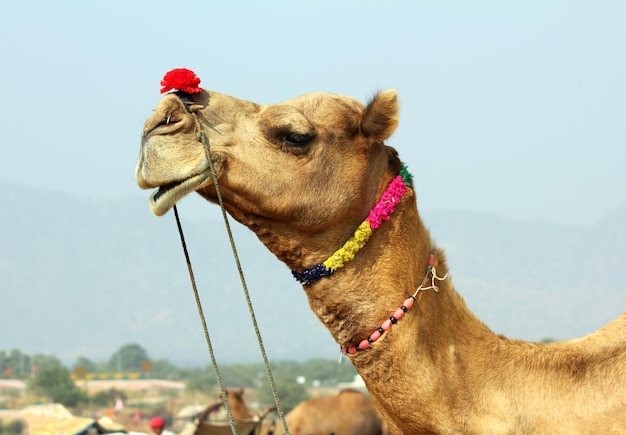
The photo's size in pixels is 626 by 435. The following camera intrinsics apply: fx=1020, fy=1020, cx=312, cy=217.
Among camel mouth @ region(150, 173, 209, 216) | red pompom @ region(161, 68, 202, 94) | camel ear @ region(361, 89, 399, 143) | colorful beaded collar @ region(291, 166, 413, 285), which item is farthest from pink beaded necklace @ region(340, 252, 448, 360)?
red pompom @ region(161, 68, 202, 94)

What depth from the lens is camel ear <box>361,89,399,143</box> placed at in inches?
147

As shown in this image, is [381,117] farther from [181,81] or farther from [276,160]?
[181,81]

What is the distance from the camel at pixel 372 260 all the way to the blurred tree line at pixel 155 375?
971 inches

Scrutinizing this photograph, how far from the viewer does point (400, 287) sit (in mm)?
3555

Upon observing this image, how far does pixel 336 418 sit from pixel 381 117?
37.1ft

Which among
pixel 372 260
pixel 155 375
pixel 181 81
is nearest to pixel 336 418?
pixel 372 260

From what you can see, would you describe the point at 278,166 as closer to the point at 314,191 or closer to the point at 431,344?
the point at 314,191

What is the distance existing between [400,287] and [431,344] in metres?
0.22

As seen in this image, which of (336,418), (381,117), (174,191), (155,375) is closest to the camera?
(174,191)

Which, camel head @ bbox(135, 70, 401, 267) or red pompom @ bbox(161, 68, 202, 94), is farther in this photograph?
red pompom @ bbox(161, 68, 202, 94)

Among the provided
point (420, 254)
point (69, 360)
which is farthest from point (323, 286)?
point (69, 360)

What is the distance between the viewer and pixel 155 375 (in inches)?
3794

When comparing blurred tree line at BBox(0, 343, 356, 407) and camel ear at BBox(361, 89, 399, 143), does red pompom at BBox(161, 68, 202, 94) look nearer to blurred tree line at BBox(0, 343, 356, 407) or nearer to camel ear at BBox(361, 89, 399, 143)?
camel ear at BBox(361, 89, 399, 143)

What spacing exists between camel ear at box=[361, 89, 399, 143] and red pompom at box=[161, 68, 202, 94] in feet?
2.05
